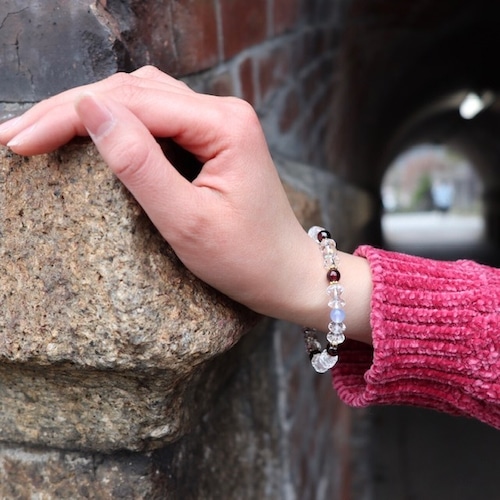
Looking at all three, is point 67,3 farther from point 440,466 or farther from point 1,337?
point 440,466

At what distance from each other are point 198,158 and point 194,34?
26cm

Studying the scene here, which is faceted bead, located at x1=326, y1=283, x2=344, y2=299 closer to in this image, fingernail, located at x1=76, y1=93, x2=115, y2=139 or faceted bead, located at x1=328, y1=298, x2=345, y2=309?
faceted bead, located at x1=328, y1=298, x2=345, y2=309

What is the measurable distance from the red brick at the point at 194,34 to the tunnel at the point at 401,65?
986 millimetres

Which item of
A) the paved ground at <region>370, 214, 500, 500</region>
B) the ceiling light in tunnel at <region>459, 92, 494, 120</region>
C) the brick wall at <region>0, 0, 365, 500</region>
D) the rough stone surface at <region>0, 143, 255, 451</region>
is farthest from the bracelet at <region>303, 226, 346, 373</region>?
the ceiling light in tunnel at <region>459, 92, 494, 120</region>

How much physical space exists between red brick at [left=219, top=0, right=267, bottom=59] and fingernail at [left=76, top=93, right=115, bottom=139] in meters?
0.43

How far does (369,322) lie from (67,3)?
0.45 metres

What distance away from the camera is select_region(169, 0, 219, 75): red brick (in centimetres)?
74

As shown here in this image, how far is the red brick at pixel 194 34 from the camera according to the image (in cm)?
74

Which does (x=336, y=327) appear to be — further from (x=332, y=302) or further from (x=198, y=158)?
(x=198, y=158)

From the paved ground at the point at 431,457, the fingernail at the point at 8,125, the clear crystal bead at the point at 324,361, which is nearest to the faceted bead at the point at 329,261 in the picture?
the clear crystal bead at the point at 324,361

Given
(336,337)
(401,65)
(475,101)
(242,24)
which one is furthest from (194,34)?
(475,101)

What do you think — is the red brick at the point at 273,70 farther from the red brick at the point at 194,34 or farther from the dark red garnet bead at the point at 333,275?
the dark red garnet bead at the point at 333,275

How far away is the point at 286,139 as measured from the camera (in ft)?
3.93

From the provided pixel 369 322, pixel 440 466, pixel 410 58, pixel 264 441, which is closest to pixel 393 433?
pixel 440 466
